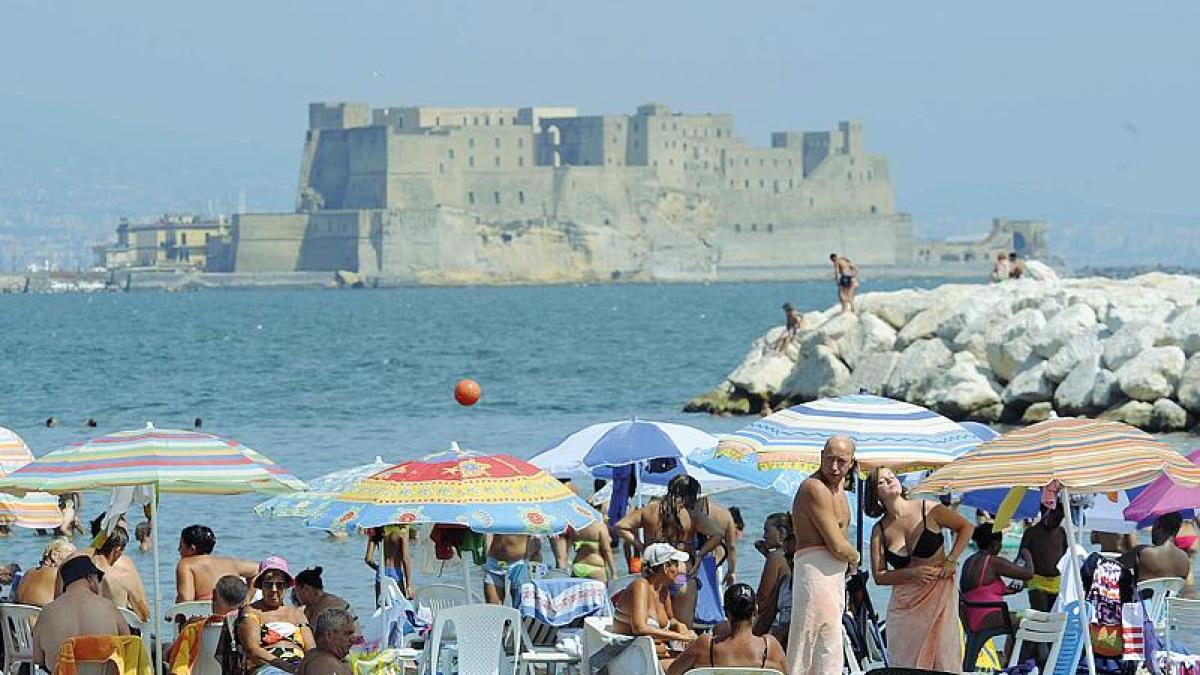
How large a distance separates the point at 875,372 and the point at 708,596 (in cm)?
1604

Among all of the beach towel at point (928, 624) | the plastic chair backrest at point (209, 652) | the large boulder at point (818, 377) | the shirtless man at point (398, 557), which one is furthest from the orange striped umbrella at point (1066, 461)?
the large boulder at point (818, 377)

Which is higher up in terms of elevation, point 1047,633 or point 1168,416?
point 1047,633

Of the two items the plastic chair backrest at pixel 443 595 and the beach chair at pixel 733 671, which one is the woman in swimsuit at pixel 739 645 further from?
the plastic chair backrest at pixel 443 595

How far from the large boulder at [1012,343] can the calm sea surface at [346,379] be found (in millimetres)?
3017

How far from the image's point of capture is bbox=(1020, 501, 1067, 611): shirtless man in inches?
337

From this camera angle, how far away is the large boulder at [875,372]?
24484 millimetres

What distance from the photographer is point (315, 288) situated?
11406 cm

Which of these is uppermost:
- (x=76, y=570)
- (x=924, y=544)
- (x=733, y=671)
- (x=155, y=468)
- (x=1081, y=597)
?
(x=155, y=468)

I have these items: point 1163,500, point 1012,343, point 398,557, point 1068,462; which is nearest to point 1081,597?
point 1068,462

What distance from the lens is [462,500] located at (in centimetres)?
812

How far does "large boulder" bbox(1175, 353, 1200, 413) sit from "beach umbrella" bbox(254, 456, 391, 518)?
1275 centimetres

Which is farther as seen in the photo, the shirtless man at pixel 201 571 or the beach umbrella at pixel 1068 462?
the shirtless man at pixel 201 571

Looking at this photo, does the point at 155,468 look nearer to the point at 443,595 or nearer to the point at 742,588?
the point at 443,595

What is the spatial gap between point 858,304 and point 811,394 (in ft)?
7.14
